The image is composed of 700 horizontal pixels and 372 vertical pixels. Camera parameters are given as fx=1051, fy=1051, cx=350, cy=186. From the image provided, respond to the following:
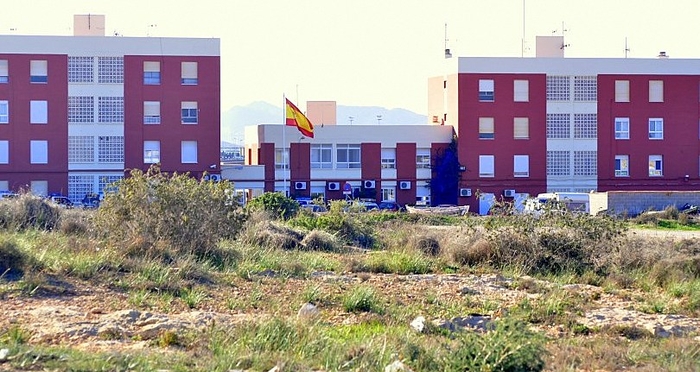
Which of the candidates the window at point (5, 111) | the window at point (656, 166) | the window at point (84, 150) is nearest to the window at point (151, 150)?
the window at point (84, 150)

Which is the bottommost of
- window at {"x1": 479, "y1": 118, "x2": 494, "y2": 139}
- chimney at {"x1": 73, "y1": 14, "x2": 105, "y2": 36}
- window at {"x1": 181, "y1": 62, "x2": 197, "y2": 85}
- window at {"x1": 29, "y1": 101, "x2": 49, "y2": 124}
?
window at {"x1": 479, "y1": 118, "x2": 494, "y2": 139}

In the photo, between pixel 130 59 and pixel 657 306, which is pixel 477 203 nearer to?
pixel 130 59

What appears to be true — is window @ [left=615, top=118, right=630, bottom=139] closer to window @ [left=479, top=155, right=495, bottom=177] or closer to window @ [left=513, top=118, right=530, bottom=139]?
window @ [left=513, top=118, right=530, bottom=139]

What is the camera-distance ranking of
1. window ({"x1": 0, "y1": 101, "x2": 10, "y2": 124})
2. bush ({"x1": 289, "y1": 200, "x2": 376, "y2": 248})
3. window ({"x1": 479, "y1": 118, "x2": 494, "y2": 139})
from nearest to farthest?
bush ({"x1": 289, "y1": 200, "x2": 376, "y2": 248}), window ({"x1": 0, "y1": 101, "x2": 10, "y2": 124}), window ({"x1": 479, "y1": 118, "x2": 494, "y2": 139})

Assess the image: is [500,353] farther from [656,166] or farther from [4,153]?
[656,166]

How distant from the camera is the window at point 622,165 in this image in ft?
224

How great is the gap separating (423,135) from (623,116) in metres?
13.2

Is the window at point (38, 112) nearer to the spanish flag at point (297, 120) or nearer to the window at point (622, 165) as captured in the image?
the spanish flag at point (297, 120)

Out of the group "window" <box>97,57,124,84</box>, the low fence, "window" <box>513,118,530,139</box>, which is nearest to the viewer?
the low fence

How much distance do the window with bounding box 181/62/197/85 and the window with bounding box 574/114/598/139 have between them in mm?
24443

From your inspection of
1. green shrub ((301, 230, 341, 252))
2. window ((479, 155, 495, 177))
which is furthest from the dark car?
green shrub ((301, 230, 341, 252))

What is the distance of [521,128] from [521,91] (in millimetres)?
2364

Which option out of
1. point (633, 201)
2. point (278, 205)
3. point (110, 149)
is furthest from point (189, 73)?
point (278, 205)

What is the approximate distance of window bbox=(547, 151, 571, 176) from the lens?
6788cm
